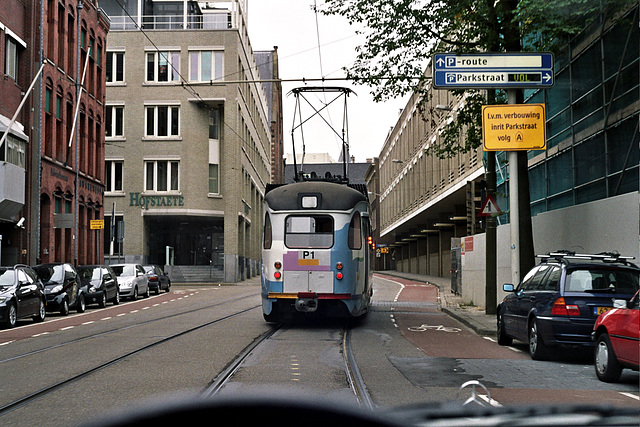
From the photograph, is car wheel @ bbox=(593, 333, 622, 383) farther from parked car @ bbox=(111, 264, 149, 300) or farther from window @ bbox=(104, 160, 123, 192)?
window @ bbox=(104, 160, 123, 192)

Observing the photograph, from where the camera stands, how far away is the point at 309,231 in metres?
17.8

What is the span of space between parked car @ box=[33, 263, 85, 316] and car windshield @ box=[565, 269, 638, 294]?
16.1 m

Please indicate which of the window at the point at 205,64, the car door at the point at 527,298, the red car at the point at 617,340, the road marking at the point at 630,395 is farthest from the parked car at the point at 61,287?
the window at the point at 205,64

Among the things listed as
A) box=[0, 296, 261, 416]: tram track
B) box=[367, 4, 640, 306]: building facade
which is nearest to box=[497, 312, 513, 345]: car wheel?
box=[367, 4, 640, 306]: building facade

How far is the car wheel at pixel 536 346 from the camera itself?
12250 mm

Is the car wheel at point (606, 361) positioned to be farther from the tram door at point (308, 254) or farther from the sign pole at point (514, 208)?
the tram door at point (308, 254)

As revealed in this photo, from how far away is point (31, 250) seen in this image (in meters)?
32.7

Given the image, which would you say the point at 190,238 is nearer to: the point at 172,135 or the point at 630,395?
the point at 172,135

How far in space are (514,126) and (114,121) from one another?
41374 millimetres

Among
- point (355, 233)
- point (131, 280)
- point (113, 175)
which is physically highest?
point (113, 175)

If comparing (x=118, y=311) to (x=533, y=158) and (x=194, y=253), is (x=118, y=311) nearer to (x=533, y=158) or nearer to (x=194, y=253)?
(x=533, y=158)

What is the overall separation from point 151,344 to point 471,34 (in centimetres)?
1079

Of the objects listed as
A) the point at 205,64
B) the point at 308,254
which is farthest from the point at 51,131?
the point at 308,254

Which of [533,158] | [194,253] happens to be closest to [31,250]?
[533,158]
